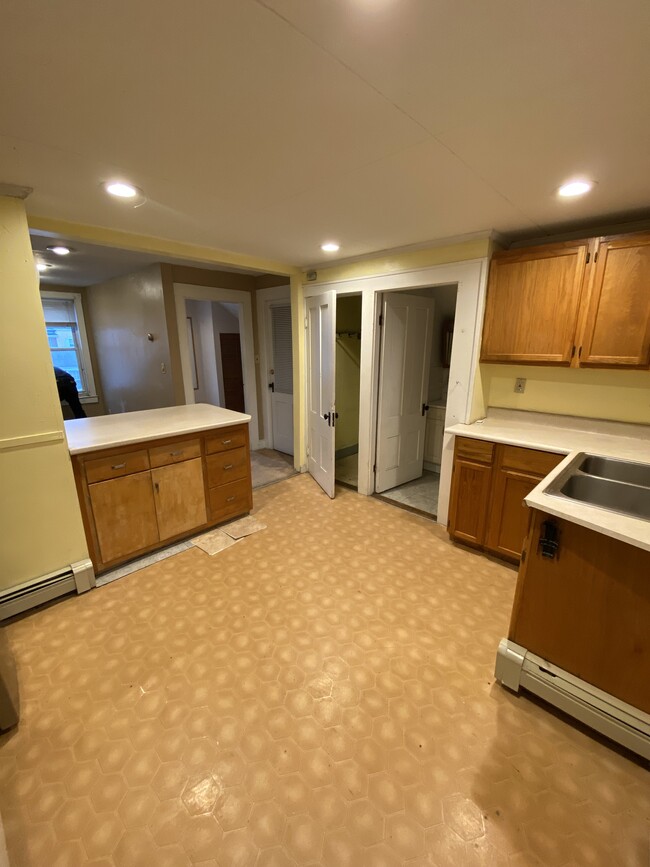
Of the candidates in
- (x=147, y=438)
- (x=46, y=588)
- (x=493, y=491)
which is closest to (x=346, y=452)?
(x=493, y=491)

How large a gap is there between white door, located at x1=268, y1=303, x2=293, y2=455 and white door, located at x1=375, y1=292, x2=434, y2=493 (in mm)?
1558

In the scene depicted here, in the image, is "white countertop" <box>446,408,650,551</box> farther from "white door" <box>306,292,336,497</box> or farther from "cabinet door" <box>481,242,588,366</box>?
"white door" <box>306,292,336,497</box>

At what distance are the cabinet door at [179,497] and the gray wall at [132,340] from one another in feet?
6.25

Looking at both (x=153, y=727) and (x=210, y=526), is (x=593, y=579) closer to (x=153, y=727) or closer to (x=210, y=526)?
(x=153, y=727)

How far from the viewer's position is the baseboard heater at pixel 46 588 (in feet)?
6.63

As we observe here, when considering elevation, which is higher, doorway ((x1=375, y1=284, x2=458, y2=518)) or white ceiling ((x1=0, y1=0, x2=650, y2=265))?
white ceiling ((x1=0, y1=0, x2=650, y2=265))

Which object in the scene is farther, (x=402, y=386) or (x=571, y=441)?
(x=402, y=386)

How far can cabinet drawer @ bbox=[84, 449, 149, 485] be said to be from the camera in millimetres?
2219

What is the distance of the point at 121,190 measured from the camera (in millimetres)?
1784

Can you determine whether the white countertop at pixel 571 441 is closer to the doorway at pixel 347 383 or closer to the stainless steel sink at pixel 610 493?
the stainless steel sink at pixel 610 493

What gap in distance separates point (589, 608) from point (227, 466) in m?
2.44

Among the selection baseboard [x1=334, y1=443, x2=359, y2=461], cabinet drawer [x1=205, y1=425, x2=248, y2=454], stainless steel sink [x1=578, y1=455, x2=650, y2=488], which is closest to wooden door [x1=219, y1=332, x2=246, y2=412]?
baseboard [x1=334, y1=443, x2=359, y2=461]

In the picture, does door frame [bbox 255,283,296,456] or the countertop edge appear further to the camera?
door frame [bbox 255,283,296,456]

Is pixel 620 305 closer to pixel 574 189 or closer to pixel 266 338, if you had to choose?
pixel 574 189
